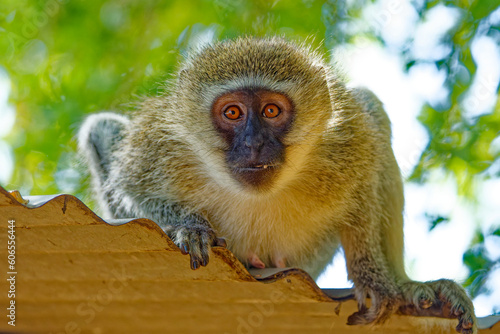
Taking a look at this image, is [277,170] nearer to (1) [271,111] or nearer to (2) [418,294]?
(1) [271,111]

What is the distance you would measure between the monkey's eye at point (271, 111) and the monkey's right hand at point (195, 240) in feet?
2.81

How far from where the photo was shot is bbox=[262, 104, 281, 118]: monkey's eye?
377cm

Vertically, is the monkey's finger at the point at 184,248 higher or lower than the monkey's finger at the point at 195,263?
higher

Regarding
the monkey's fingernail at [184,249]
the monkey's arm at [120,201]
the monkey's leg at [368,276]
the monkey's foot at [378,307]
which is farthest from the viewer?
the monkey's leg at [368,276]

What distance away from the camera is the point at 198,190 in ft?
13.2

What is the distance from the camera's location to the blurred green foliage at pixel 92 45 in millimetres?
5383

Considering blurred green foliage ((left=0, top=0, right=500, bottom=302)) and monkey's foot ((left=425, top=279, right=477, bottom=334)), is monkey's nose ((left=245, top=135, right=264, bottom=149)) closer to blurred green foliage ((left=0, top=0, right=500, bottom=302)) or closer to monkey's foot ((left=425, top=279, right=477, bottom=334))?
monkey's foot ((left=425, top=279, right=477, bottom=334))

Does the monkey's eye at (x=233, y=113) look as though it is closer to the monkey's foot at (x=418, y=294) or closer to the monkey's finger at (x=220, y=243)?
the monkey's finger at (x=220, y=243)

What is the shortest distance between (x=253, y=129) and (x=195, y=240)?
2.69ft

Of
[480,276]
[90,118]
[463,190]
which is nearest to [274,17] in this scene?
→ [90,118]

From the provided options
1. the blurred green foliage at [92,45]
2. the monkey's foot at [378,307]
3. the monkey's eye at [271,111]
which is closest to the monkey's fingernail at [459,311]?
the monkey's foot at [378,307]

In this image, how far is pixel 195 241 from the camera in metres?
3.04

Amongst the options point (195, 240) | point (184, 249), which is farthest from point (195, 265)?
point (195, 240)

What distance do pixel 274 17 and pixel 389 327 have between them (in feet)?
10.8
